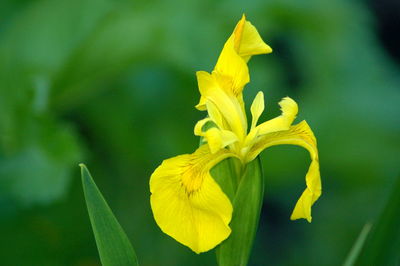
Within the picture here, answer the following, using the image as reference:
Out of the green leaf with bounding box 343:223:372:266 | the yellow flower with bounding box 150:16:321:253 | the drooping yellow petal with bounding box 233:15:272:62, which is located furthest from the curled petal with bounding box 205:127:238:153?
the green leaf with bounding box 343:223:372:266

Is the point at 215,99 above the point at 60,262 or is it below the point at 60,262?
above

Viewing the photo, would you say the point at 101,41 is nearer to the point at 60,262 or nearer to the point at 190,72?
the point at 190,72

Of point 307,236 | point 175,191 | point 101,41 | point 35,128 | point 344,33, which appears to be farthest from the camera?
point 344,33

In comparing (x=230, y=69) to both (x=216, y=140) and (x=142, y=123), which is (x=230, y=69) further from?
(x=142, y=123)

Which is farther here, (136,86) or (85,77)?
(136,86)

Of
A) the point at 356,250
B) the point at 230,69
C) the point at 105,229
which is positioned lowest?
the point at 356,250

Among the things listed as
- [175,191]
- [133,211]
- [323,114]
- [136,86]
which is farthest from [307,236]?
[175,191]

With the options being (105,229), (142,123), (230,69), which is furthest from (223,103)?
(142,123)
